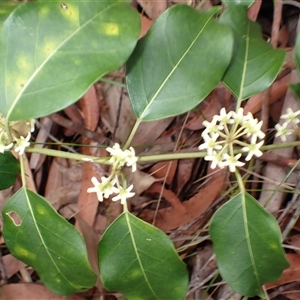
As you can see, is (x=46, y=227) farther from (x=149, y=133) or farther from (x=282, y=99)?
(x=282, y=99)

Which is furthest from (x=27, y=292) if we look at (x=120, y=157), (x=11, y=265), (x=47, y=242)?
(x=120, y=157)

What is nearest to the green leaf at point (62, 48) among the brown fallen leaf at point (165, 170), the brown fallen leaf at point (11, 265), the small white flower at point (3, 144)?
the small white flower at point (3, 144)

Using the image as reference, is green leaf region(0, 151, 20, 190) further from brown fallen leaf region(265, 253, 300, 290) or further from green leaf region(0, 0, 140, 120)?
brown fallen leaf region(265, 253, 300, 290)

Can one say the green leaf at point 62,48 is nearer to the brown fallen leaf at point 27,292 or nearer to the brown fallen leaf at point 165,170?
the brown fallen leaf at point 165,170

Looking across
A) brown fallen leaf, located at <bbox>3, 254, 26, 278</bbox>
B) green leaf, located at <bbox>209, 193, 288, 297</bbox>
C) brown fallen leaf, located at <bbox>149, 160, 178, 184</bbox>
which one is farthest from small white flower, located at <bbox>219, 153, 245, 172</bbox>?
brown fallen leaf, located at <bbox>3, 254, 26, 278</bbox>

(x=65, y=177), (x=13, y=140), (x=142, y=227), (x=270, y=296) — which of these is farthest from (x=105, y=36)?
(x=270, y=296)

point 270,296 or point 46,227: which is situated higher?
point 46,227
